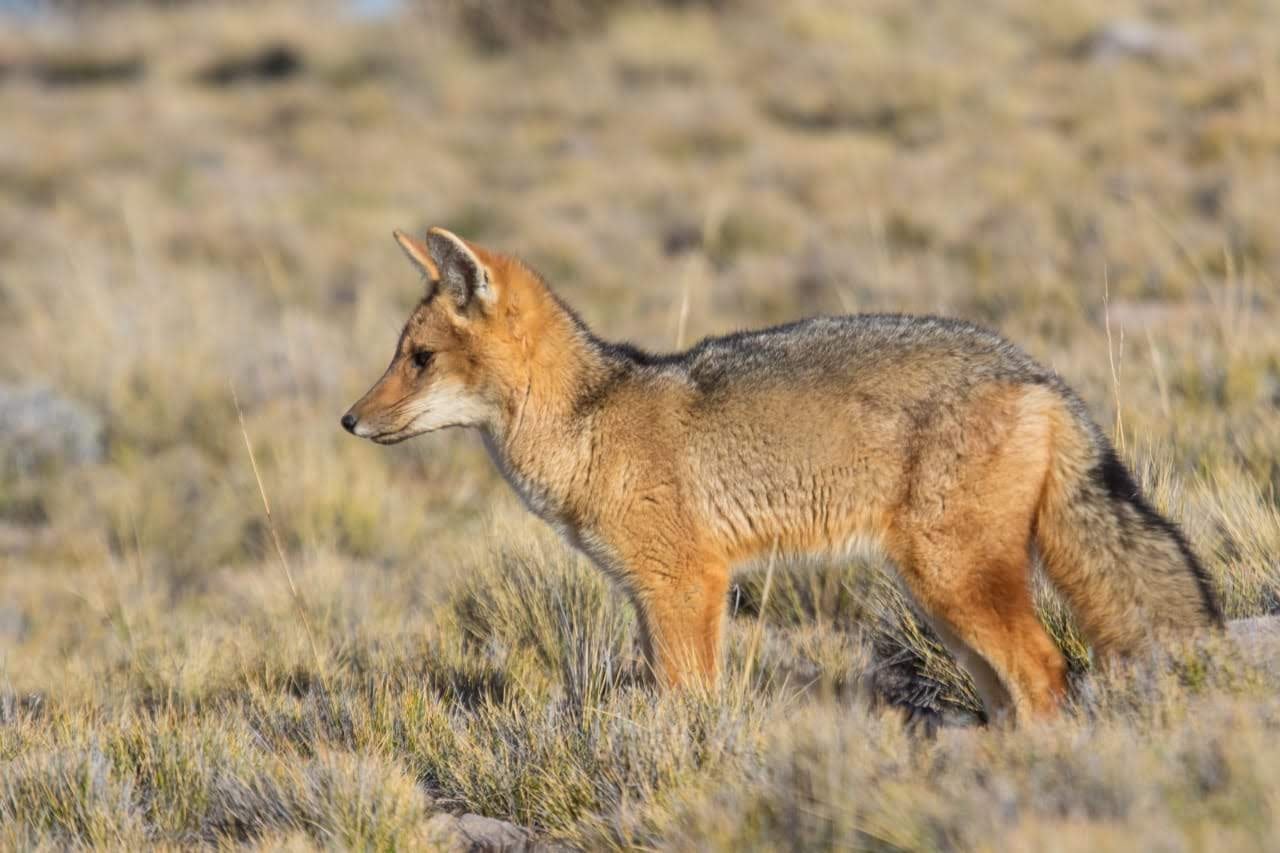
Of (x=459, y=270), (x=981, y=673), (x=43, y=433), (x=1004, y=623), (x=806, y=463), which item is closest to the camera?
(x=1004, y=623)

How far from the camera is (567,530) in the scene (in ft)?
17.5

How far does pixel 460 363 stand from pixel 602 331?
23.2ft

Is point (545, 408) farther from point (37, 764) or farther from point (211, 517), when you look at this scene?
point (211, 517)

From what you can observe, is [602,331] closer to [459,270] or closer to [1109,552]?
[459,270]

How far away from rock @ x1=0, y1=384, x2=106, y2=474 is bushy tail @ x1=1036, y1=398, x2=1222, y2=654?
813 cm

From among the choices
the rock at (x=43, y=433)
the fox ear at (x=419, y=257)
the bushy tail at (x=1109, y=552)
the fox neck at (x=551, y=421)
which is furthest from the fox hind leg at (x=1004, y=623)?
the rock at (x=43, y=433)

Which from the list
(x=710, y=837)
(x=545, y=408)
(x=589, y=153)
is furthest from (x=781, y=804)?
(x=589, y=153)

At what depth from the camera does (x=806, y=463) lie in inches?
196

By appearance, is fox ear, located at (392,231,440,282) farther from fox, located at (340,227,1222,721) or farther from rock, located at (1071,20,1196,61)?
rock, located at (1071,20,1196,61)

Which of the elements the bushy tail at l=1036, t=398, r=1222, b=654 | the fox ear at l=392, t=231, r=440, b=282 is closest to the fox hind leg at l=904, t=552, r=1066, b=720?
the bushy tail at l=1036, t=398, r=1222, b=654

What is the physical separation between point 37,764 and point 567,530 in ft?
6.65

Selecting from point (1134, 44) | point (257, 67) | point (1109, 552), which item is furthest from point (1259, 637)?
point (257, 67)

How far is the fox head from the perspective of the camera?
212 inches

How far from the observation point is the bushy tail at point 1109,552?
14.6 feet
